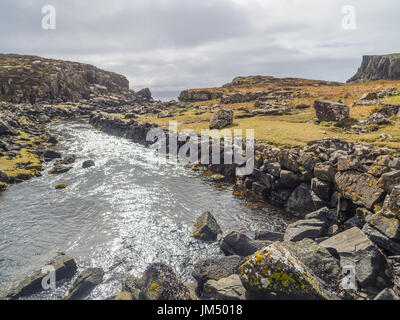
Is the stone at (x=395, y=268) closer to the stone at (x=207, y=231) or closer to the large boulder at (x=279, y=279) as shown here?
the large boulder at (x=279, y=279)

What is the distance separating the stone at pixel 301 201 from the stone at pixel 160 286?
1386 cm

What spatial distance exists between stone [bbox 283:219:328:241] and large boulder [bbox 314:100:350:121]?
2195cm

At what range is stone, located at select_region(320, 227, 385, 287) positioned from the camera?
1004 cm

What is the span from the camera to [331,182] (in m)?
18.7

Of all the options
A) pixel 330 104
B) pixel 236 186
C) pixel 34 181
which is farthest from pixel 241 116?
pixel 34 181

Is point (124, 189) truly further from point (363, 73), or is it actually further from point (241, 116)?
point (363, 73)

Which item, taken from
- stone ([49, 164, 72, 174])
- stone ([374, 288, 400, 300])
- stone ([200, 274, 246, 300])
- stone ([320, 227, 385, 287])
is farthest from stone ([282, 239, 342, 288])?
stone ([49, 164, 72, 174])

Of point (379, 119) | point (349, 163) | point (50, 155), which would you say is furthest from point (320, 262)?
point (50, 155)

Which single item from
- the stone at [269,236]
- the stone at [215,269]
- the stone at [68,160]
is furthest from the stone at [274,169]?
the stone at [68,160]

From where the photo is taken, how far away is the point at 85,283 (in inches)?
502

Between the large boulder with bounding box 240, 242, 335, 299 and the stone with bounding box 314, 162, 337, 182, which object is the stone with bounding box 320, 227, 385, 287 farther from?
the stone with bounding box 314, 162, 337, 182

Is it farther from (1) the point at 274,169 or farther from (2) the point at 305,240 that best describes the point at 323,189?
(2) the point at 305,240

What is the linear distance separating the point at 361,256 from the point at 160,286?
361 inches

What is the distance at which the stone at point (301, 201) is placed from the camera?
20533mm
